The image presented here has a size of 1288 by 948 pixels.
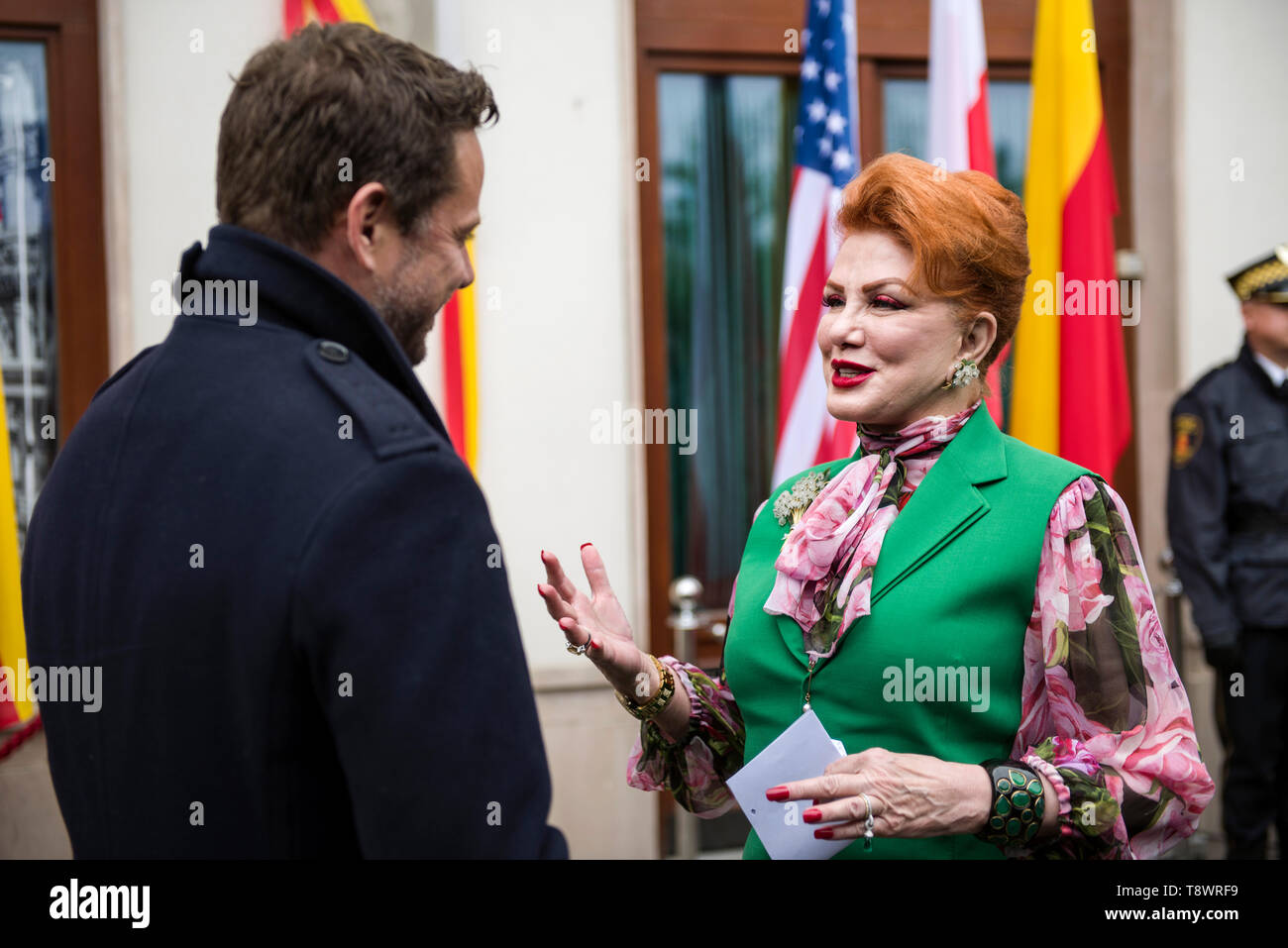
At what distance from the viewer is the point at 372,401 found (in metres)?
1.09

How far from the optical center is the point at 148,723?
3.57 ft

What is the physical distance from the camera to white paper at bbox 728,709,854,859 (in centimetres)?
161

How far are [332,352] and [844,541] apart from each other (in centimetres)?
95

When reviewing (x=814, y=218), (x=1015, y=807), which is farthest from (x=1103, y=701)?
(x=814, y=218)

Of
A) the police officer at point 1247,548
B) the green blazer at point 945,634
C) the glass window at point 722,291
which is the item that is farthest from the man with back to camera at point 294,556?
the police officer at point 1247,548

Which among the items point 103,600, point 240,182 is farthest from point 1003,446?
point 103,600

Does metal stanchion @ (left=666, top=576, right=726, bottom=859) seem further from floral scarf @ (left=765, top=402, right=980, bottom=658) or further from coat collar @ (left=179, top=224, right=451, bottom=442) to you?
coat collar @ (left=179, top=224, right=451, bottom=442)

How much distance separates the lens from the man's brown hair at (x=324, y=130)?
46.4 inches

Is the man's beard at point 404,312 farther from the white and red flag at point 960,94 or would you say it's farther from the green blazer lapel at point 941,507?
the white and red flag at point 960,94

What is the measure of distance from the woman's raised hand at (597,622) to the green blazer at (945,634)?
0.73 ft

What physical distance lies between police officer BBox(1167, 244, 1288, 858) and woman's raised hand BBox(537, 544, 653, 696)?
10.4 feet

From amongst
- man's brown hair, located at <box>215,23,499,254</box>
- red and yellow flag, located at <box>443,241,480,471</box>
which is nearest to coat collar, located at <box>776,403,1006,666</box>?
man's brown hair, located at <box>215,23,499,254</box>
